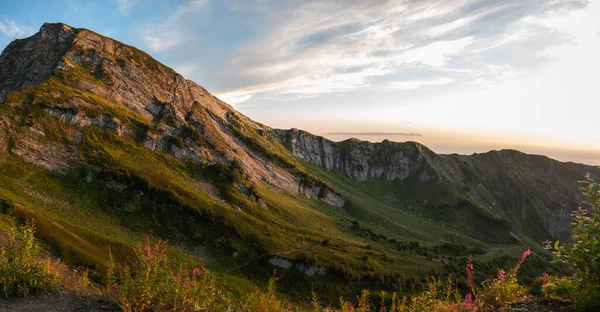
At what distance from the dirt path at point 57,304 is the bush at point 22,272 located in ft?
0.94

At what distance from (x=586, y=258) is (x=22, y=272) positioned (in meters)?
16.2

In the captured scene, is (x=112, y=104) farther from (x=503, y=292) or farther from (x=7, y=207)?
(x=503, y=292)

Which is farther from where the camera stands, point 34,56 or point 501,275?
point 34,56

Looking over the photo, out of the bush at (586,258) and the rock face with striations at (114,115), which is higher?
the rock face with striations at (114,115)

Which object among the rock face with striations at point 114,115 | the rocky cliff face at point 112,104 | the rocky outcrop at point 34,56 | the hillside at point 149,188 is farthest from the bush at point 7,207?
the rocky outcrop at point 34,56

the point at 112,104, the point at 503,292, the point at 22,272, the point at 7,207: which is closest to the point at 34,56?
the point at 112,104

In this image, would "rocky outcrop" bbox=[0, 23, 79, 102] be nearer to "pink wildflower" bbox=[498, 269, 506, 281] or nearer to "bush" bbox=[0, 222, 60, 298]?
"bush" bbox=[0, 222, 60, 298]

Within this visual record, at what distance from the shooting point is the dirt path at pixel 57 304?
353 inches

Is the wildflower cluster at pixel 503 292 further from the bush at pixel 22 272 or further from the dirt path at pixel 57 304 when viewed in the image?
the bush at pixel 22 272

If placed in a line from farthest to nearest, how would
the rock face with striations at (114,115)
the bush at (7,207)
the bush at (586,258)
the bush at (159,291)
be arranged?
the rock face with striations at (114,115) < the bush at (7,207) < the bush at (159,291) < the bush at (586,258)

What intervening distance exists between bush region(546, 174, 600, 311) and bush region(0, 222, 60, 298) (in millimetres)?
14853

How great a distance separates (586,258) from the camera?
7641 millimetres

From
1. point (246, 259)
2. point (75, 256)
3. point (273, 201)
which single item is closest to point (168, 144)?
point (273, 201)

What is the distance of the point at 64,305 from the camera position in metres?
9.25
